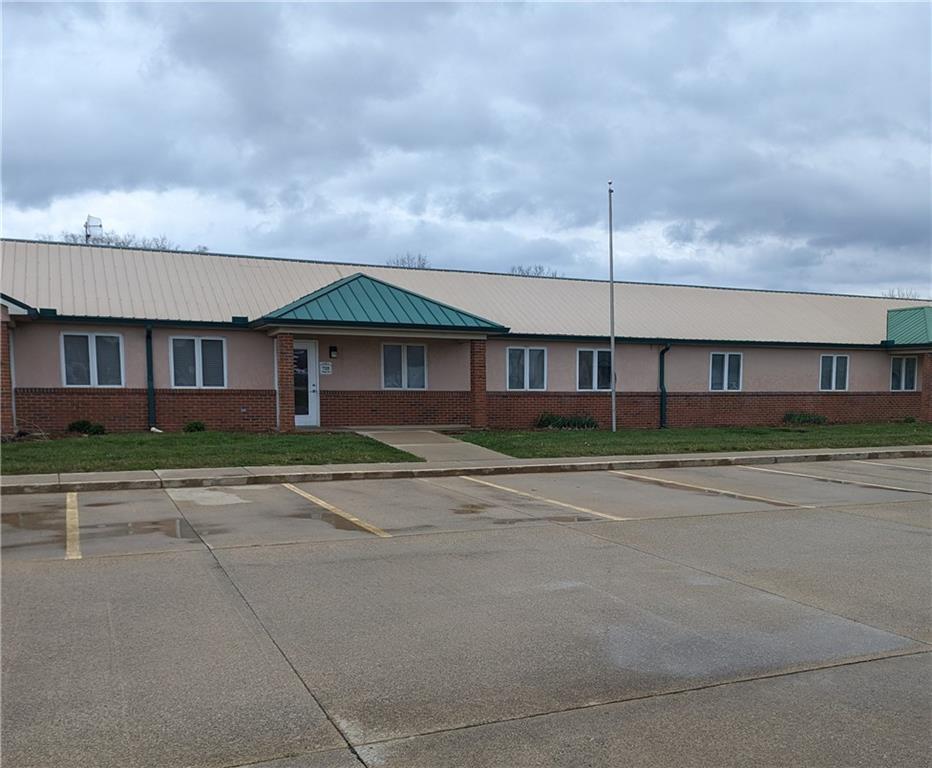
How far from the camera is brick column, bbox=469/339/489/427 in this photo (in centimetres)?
2217

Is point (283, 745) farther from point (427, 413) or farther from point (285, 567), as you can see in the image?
point (427, 413)

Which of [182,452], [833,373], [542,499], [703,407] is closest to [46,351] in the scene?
[182,452]

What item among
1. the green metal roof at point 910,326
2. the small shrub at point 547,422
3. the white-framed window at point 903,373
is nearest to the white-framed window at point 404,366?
the small shrub at point 547,422

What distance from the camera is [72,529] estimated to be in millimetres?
9352

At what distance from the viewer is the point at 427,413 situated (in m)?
23.0

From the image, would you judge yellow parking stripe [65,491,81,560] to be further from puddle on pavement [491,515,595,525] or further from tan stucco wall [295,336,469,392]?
tan stucco wall [295,336,469,392]

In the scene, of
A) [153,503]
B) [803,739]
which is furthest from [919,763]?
[153,503]

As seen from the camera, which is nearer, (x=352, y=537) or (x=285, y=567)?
(x=285, y=567)

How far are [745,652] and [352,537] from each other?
483 cm

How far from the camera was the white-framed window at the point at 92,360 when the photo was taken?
19594 millimetres

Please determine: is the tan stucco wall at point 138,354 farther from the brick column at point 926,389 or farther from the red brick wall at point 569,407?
the brick column at point 926,389

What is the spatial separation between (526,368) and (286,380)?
727 cm

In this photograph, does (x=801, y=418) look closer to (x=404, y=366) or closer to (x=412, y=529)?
(x=404, y=366)

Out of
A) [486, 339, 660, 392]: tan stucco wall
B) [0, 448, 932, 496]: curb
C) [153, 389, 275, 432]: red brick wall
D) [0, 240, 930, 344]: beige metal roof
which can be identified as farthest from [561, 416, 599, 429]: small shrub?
[153, 389, 275, 432]: red brick wall
